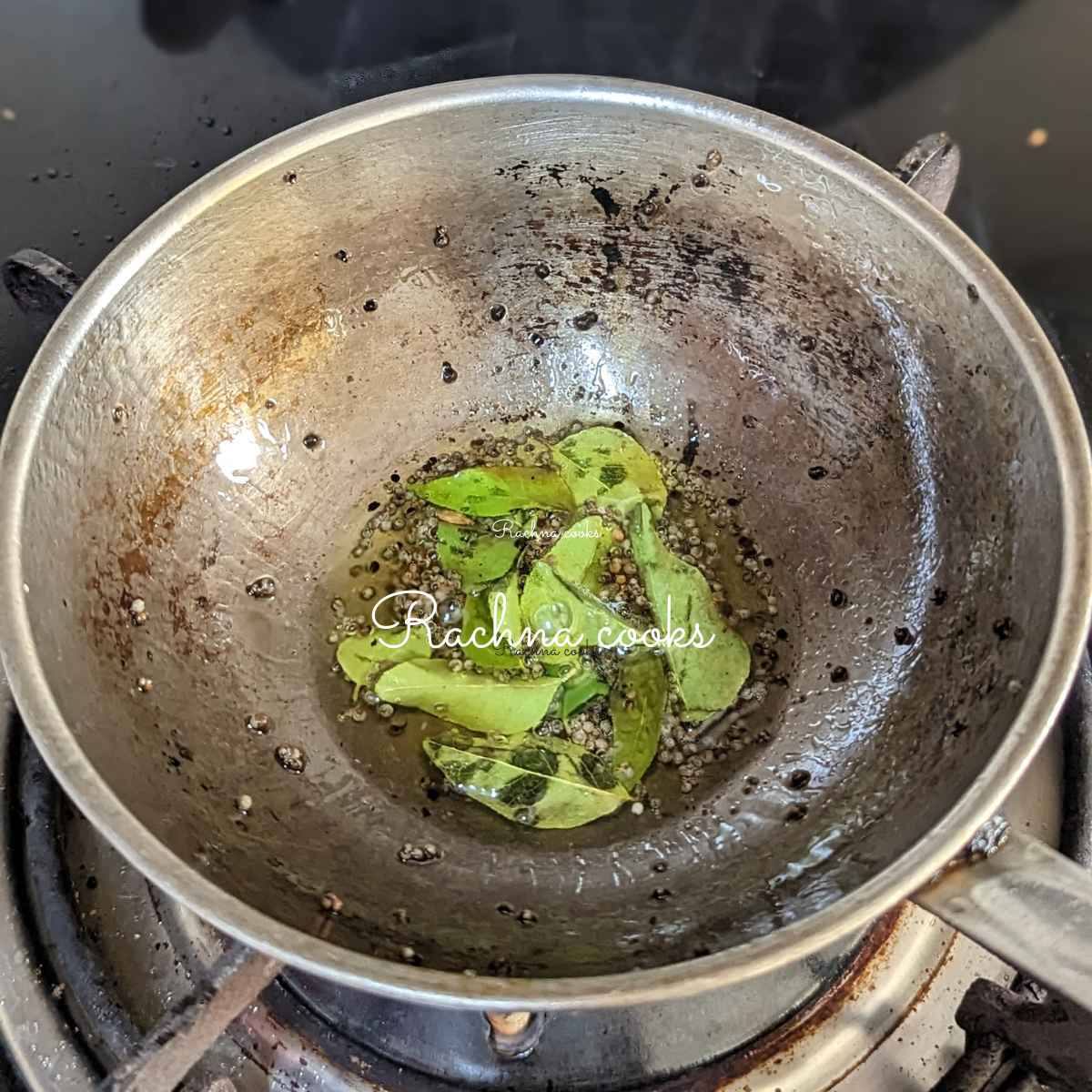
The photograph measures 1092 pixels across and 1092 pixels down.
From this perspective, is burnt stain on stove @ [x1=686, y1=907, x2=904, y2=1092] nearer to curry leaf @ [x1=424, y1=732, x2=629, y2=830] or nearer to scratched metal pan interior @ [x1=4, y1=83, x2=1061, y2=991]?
scratched metal pan interior @ [x1=4, y1=83, x2=1061, y2=991]

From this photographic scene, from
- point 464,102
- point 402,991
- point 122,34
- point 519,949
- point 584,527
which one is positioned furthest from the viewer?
point 122,34

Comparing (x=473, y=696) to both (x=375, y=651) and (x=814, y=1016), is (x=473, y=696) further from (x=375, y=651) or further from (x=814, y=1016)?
(x=814, y=1016)

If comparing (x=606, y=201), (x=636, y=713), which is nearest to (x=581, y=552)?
(x=636, y=713)

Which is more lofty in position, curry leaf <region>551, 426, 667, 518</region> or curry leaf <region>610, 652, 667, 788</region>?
curry leaf <region>551, 426, 667, 518</region>

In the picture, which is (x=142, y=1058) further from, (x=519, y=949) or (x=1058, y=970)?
(x=1058, y=970)

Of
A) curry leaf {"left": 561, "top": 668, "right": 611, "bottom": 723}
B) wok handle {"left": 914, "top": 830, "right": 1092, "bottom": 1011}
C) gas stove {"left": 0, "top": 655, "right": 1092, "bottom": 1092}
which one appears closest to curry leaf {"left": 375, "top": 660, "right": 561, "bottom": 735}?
curry leaf {"left": 561, "top": 668, "right": 611, "bottom": 723}

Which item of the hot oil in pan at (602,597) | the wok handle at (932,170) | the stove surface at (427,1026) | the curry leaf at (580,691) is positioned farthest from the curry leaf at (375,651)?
the wok handle at (932,170)

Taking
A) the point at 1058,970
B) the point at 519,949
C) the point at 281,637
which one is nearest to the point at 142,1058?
the point at 519,949
